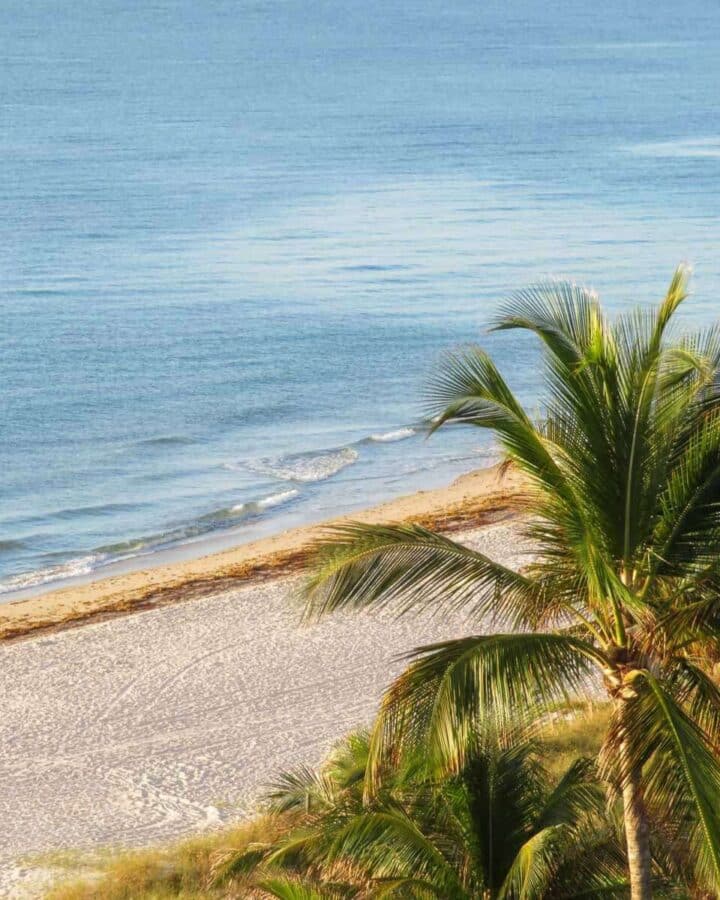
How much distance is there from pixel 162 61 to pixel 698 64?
46865 mm

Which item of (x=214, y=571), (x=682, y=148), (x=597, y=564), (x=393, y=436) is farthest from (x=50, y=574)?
(x=682, y=148)

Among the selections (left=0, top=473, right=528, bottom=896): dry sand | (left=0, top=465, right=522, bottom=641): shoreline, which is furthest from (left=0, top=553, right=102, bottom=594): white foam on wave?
(left=0, top=473, right=528, bottom=896): dry sand

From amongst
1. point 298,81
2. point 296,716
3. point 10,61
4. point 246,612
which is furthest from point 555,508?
point 10,61

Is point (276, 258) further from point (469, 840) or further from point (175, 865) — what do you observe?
point (469, 840)

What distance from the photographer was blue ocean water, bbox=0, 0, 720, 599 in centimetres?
3112

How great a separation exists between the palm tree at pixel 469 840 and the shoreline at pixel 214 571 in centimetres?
1176

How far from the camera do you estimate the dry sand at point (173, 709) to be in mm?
15195

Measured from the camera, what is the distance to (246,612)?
2128 centimetres

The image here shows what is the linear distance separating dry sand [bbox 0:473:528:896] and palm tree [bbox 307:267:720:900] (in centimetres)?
631

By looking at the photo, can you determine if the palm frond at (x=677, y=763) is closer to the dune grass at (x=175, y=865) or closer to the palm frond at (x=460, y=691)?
the palm frond at (x=460, y=691)

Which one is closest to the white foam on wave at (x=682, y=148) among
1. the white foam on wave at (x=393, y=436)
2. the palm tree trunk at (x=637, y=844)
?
the white foam on wave at (x=393, y=436)

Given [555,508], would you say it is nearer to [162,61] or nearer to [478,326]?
[478,326]

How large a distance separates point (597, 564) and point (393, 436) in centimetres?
2587

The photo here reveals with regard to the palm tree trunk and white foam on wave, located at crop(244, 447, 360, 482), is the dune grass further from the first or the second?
white foam on wave, located at crop(244, 447, 360, 482)
